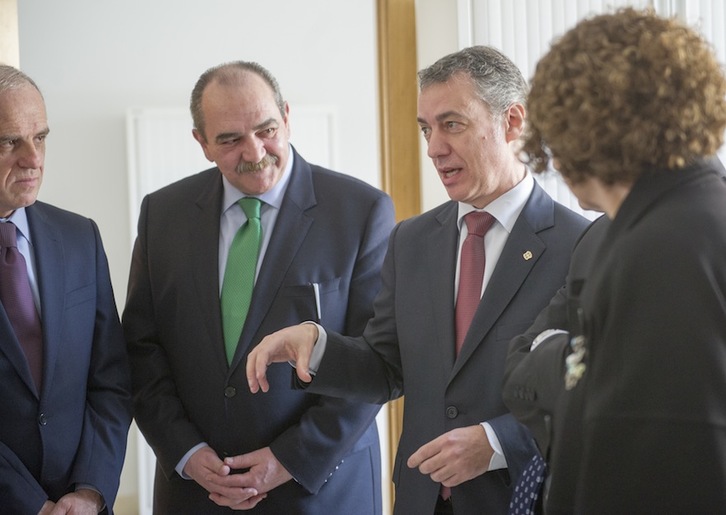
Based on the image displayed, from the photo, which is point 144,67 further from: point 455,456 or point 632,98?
point 632,98

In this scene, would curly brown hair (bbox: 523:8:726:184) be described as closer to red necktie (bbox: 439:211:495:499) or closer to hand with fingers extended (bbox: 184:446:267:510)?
red necktie (bbox: 439:211:495:499)

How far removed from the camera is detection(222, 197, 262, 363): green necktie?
2555mm

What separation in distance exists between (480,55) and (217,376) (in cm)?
106

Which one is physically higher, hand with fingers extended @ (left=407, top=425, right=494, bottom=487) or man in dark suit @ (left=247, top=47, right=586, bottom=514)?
man in dark suit @ (left=247, top=47, right=586, bottom=514)

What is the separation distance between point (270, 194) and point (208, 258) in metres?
0.25

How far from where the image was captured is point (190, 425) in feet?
8.30

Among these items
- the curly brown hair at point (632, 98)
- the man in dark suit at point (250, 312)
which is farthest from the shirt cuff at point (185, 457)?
the curly brown hair at point (632, 98)

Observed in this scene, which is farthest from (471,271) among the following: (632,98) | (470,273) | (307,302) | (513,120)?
(632,98)

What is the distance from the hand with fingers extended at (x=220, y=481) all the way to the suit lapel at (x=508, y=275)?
693 mm

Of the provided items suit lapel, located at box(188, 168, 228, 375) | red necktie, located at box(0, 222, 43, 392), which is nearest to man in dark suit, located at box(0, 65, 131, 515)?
red necktie, located at box(0, 222, 43, 392)

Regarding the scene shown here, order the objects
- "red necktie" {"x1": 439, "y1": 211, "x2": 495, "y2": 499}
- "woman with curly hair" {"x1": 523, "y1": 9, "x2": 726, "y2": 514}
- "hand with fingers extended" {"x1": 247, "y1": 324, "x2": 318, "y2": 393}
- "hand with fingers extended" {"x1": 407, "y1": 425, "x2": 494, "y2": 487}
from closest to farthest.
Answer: "woman with curly hair" {"x1": 523, "y1": 9, "x2": 726, "y2": 514} < "hand with fingers extended" {"x1": 407, "y1": 425, "x2": 494, "y2": 487} < "hand with fingers extended" {"x1": 247, "y1": 324, "x2": 318, "y2": 393} < "red necktie" {"x1": 439, "y1": 211, "x2": 495, "y2": 499}

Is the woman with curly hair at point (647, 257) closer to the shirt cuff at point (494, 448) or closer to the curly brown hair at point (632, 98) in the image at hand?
the curly brown hair at point (632, 98)

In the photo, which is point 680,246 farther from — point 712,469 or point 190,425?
point 190,425

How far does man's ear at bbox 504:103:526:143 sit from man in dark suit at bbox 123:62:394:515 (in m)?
0.52
